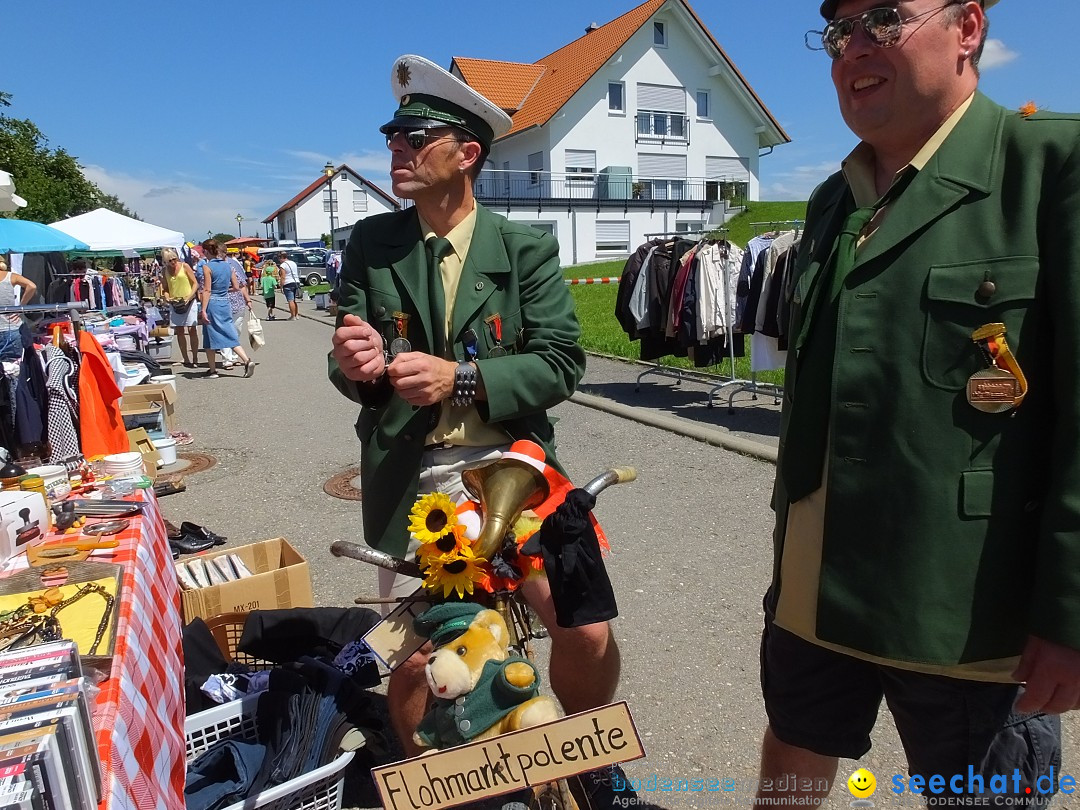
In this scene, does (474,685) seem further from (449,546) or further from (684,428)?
(684,428)

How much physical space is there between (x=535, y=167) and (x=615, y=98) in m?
5.49

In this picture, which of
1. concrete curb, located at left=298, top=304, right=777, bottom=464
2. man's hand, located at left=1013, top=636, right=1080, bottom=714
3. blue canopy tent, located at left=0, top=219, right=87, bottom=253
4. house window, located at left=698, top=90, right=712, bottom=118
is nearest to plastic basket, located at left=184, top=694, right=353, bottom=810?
man's hand, located at left=1013, top=636, right=1080, bottom=714

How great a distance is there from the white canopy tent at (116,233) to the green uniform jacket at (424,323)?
13151 mm

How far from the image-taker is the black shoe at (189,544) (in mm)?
4477

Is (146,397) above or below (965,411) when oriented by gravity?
below

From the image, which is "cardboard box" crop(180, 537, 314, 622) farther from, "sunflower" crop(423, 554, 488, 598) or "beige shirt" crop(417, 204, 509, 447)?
"sunflower" crop(423, 554, 488, 598)

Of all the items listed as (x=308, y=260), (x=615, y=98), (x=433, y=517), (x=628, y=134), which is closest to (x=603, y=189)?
(x=628, y=134)

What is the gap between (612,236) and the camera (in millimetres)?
37875

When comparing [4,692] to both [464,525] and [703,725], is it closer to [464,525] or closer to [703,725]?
[464,525]

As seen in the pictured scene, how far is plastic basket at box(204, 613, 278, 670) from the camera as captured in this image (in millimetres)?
3318

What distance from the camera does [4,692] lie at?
1490 mm

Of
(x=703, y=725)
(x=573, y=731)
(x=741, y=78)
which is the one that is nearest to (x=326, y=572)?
(x=703, y=725)

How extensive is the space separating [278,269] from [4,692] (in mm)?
26035

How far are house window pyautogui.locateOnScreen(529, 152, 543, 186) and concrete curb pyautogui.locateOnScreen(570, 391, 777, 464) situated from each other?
98.1 ft
